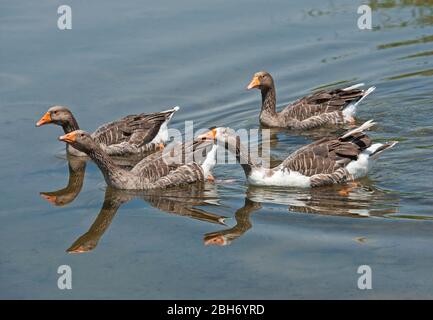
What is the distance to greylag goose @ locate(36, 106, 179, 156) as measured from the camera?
1557cm

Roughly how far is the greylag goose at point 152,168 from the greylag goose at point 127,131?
128 centimetres

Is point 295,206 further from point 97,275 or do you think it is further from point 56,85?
point 56,85

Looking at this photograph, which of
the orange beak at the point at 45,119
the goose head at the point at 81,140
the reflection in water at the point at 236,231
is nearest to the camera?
the reflection in water at the point at 236,231

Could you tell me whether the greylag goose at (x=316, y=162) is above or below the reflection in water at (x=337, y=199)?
above

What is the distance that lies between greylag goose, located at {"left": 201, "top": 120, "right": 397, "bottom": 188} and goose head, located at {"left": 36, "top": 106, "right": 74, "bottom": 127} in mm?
3134

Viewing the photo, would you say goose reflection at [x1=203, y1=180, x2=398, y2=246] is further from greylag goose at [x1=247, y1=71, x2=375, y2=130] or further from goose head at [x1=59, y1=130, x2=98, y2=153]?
greylag goose at [x1=247, y1=71, x2=375, y2=130]

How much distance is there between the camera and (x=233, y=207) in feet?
43.0

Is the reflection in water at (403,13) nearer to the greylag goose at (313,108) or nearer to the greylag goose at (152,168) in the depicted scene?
the greylag goose at (313,108)

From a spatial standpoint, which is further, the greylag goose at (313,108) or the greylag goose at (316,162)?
the greylag goose at (313,108)

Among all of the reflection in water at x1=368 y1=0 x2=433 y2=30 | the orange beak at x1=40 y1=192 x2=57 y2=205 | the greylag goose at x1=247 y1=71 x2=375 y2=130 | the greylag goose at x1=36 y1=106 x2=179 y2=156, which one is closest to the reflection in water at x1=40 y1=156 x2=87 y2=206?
the orange beak at x1=40 y1=192 x2=57 y2=205

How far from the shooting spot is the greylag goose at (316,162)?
1367 cm

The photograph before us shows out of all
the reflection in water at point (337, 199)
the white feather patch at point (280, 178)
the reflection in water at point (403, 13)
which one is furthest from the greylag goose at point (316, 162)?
the reflection in water at point (403, 13)

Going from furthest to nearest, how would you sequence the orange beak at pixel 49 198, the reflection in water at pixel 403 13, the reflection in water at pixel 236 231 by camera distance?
the reflection in water at pixel 403 13, the orange beak at pixel 49 198, the reflection in water at pixel 236 231

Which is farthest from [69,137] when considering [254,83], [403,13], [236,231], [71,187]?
[403,13]
